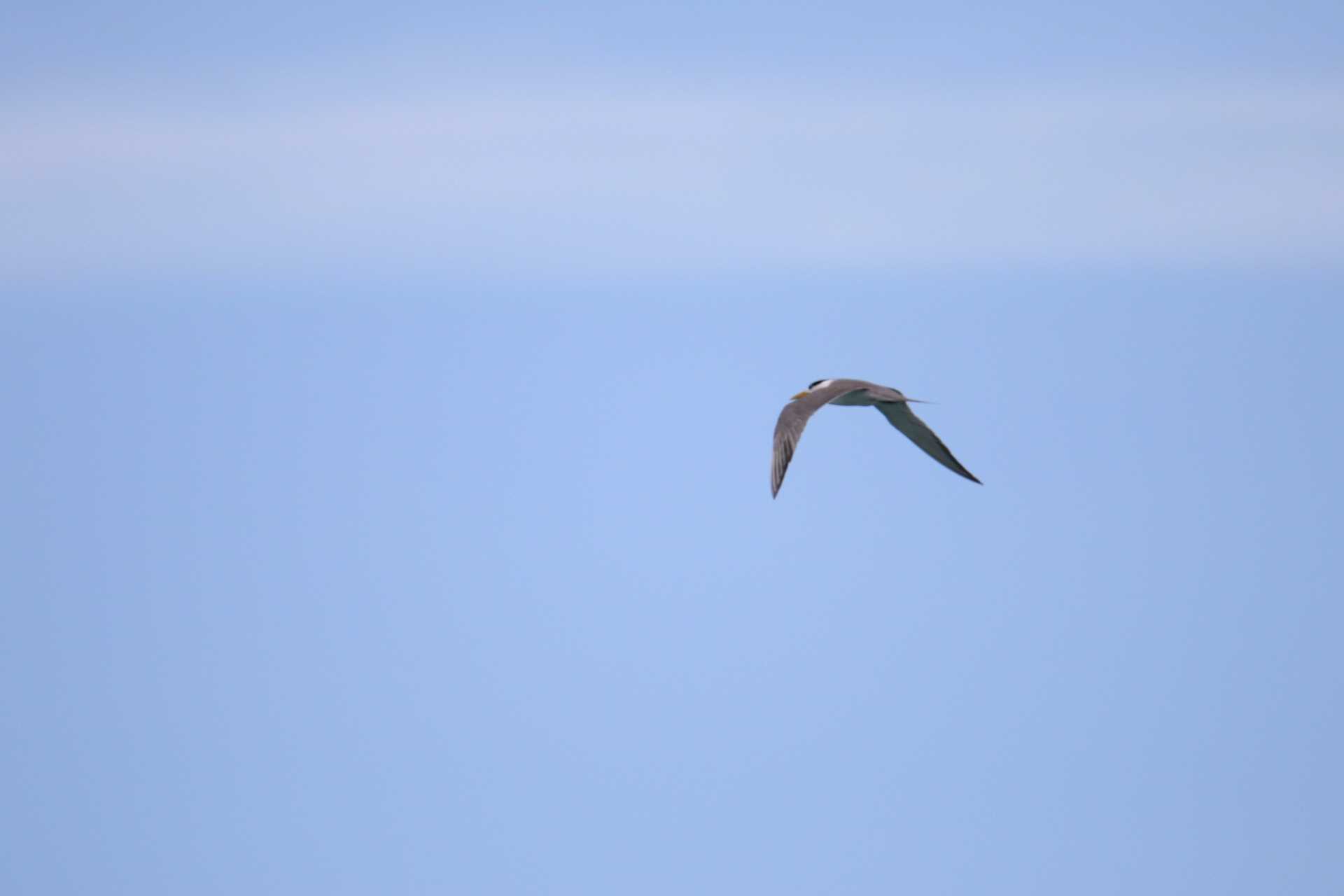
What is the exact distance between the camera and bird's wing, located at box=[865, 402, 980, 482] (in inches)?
2330

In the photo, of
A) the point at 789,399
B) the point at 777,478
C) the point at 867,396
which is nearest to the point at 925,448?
the point at 867,396

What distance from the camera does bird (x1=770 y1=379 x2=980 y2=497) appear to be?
49.2 metres

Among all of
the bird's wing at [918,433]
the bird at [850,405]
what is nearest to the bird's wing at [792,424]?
the bird at [850,405]

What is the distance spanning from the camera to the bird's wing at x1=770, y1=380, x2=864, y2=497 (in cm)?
4775

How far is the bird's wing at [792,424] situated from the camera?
47.8 metres

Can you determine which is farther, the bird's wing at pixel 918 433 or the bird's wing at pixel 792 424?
the bird's wing at pixel 918 433

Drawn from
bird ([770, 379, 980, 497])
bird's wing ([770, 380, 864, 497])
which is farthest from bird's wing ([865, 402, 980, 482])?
bird's wing ([770, 380, 864, 497])

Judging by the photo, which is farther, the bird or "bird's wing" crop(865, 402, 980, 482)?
"bird's wing" crop(865, 402, 980, 482)

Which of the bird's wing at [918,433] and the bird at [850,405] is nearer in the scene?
the bird at [850,405]

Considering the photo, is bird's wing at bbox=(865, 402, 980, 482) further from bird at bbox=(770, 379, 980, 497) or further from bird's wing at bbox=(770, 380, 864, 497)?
bird's wing at bbox=(770, 380, 864, 497)

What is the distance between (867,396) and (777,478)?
36.7 feet

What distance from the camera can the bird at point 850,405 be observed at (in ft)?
161

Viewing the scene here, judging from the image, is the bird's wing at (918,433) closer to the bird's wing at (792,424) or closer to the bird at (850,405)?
the bird at (850,405)

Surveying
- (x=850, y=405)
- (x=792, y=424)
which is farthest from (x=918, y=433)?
(x=792, y=424)
